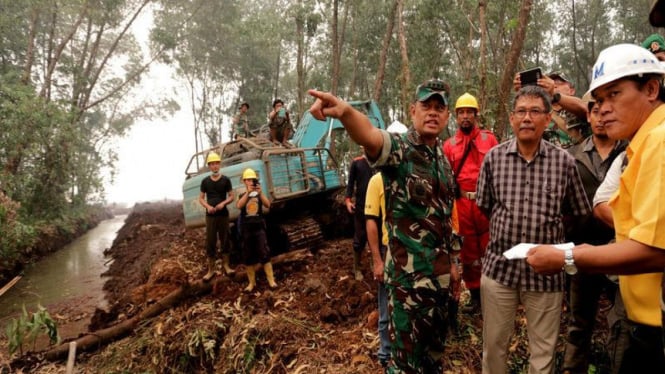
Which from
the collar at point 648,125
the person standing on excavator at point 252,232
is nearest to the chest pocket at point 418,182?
the collar at point 648,125

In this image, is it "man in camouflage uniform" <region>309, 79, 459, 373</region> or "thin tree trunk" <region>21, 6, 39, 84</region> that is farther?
"thin tree trunk" <region>21, 6, 39, 84</region>

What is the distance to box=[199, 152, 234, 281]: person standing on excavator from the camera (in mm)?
6350

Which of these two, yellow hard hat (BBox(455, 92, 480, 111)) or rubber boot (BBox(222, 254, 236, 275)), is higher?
yellow hard hat (BBox(455, 92, 480, 111))

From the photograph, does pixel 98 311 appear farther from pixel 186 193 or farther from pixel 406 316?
pixel 406 316

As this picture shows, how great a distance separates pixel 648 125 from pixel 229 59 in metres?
26.5

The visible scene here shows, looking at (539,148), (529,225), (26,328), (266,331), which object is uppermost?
(539,148)

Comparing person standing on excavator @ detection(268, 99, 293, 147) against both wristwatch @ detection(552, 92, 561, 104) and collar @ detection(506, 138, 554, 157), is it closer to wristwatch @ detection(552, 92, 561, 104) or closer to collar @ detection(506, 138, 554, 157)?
wristwatch @ detection(552, 92, 561, 104)

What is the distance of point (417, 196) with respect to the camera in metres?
2.21

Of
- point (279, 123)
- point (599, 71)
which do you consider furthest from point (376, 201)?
point (279, 123)

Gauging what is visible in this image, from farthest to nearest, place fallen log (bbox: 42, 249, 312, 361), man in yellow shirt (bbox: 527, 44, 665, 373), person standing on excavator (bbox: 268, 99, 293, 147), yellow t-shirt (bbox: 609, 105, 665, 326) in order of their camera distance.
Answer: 1. person standing on excavator (bbox: 268, 99, 293, 147)
2. fallen log (bbox: 42, 249, 312, 361)
3. man in yellow shirt (bbox: 527, 44, 665, 373)
4. yellow t-shirt (bbox: 609, 105, 665, 326)

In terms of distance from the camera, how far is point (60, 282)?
1022 cm

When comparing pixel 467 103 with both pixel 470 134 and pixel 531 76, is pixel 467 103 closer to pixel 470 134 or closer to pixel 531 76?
pixel 470 134

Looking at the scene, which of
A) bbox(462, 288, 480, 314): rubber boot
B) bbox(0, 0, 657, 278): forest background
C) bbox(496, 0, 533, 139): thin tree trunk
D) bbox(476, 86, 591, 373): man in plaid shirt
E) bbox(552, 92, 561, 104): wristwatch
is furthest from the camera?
bbox(0, 0, 657, 278): forest background

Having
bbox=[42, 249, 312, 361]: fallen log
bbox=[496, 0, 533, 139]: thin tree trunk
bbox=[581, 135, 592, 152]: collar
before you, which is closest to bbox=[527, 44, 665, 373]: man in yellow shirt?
bbox=[581, 135, 592, 152]: collar
